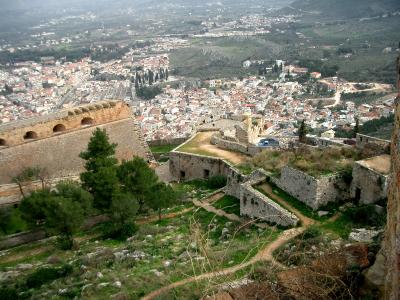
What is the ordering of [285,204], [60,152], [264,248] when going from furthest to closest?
[60,152]
[285,204]
[264,248]

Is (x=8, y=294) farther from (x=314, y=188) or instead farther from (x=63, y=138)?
(x=63, y=138)

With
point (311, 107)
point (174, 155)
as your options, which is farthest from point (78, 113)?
point (311, 107)

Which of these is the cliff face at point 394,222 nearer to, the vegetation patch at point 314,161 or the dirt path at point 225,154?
the vegetation patch at point 314,161

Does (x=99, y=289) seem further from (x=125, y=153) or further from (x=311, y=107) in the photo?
(x=311, y=107)

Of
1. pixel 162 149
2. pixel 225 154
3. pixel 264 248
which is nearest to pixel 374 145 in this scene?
pixel 264 248

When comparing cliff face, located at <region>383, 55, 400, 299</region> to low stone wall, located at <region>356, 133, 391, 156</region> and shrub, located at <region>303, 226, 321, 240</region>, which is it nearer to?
shrub, located at <region>303, 226, 321, 240</region>

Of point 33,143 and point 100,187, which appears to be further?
point 33,143
